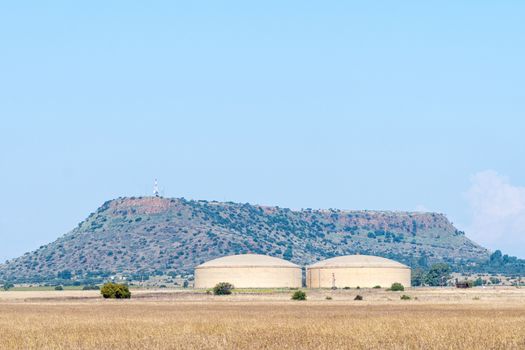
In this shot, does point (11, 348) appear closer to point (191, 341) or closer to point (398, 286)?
point (191, 341)

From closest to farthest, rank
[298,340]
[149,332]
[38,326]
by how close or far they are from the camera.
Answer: [298,340]
[149,332]
[38,326]

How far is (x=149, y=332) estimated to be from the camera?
66000 mm

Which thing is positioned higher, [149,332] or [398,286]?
[398,286]

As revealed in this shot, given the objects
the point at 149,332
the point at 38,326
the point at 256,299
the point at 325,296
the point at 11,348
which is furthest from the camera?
the point at 325,296

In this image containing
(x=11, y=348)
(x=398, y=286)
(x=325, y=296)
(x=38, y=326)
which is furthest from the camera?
(x=398, y=286)

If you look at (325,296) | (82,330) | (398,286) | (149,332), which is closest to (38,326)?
(82,330)

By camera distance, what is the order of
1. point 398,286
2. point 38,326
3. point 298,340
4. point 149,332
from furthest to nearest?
point 398,286 < point 38,326 < point 149,332 < point 298,340

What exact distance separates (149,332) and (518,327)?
21565 mm

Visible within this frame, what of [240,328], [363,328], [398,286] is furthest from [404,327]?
[398,286]

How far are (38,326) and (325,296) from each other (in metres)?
93.6

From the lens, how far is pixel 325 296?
164375mm

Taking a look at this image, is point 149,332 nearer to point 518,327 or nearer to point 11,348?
point 11,348

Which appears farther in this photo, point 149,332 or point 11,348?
point 149,332

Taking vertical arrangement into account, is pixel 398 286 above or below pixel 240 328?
above
